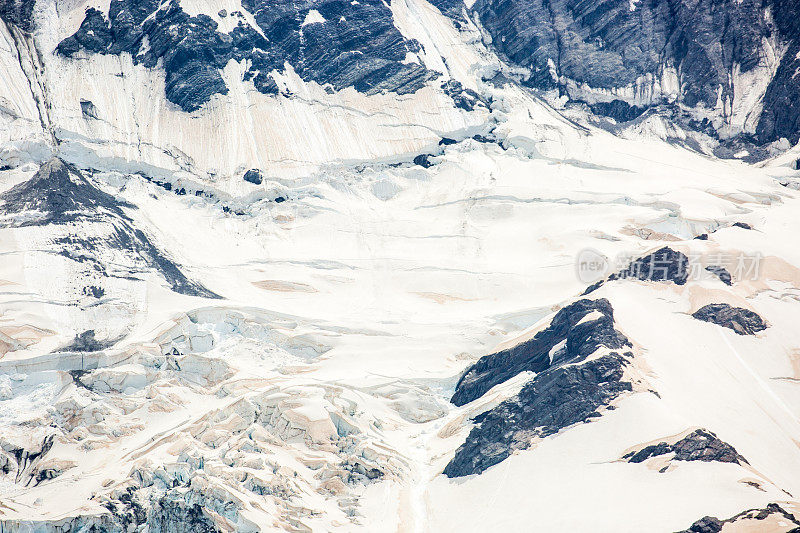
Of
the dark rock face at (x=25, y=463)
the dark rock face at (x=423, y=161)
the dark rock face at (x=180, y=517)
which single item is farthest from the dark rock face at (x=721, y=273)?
the dark rock face at (x=25, y=463)

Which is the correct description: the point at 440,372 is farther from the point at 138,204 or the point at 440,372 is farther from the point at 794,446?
the point at 138,204

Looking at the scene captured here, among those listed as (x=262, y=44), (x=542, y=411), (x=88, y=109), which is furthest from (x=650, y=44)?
(x=542, y=411)

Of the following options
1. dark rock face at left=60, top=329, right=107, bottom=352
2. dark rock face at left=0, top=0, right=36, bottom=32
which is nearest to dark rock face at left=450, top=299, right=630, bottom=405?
dark rock face at left=60, top=329, right=107, bottom=352

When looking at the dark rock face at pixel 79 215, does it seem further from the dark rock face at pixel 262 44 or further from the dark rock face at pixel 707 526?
the dark rock face at pixel 707 526

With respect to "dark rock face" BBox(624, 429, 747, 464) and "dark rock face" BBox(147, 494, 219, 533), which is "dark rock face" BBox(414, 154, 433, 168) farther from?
"dark rock face" BBox(147, 494, 219, 533)

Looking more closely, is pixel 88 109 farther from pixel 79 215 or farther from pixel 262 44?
pixel 262 44

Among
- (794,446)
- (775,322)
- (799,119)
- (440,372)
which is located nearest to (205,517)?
(440,372)
